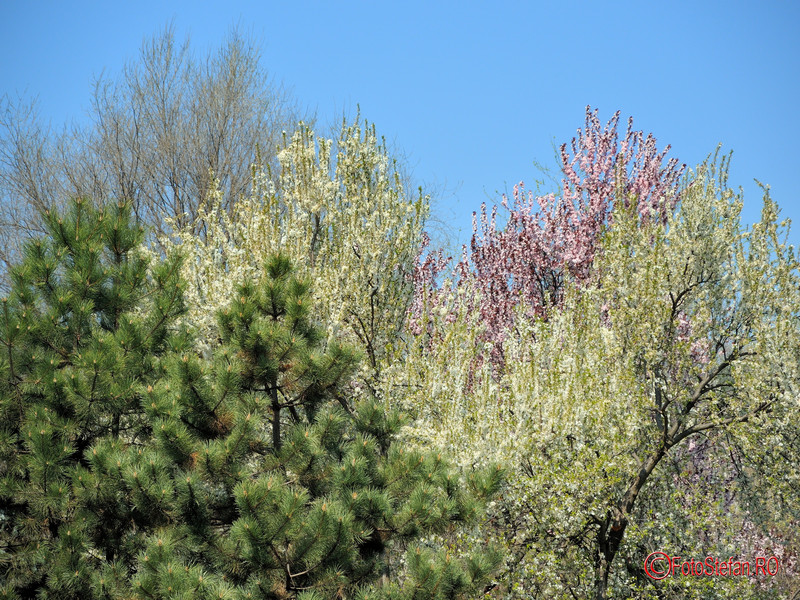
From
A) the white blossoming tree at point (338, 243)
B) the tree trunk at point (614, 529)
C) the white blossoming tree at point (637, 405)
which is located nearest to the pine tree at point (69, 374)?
the white blossoming tree at point (338, 243)

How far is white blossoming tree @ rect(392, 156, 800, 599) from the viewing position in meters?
5.88

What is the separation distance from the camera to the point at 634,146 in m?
10.2

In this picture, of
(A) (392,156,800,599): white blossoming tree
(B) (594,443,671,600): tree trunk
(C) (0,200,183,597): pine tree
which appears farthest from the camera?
(B) (594,443,671,600): tree trunk

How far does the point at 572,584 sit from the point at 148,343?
4248 mm

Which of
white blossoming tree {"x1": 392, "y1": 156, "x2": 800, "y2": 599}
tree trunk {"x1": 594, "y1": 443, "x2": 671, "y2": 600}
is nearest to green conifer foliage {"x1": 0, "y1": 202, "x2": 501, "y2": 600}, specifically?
white blossoming tree {"x1": 392, "y1": 156, "x2": 800, "y2": 599}

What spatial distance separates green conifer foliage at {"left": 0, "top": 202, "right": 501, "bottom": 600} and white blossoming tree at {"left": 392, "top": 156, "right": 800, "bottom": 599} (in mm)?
918

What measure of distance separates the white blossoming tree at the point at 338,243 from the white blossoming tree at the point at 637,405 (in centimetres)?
69

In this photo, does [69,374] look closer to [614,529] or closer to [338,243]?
[338,243]

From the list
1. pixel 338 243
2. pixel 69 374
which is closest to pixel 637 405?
pixel 338 243

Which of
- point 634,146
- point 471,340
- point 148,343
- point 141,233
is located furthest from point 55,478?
point 634,146

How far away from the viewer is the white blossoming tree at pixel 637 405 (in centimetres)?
588

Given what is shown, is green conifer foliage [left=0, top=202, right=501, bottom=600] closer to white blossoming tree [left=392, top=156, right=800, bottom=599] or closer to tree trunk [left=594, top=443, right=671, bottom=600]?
white blossoming tree [left=392, top=156, right=800, bottom=599]

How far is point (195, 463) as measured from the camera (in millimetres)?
4809

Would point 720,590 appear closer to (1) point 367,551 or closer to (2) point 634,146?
(1) point 367,551
